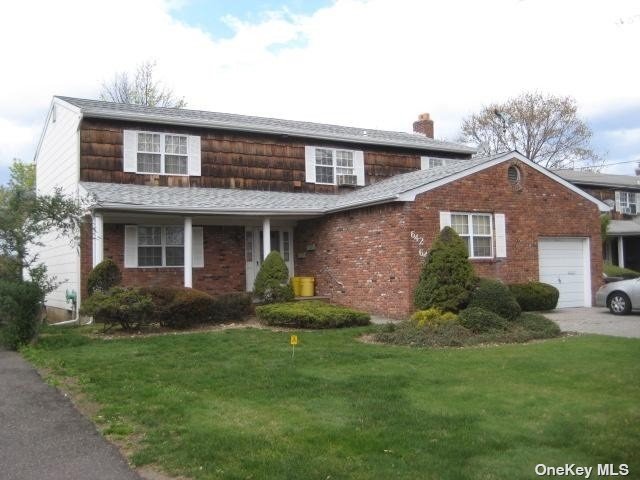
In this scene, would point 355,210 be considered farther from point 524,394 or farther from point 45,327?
point 524,394

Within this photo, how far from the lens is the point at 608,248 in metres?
30.7

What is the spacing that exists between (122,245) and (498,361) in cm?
1176

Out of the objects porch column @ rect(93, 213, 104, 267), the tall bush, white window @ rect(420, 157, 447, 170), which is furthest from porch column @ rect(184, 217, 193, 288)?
white window @ rect(420, 157, 447, 170)

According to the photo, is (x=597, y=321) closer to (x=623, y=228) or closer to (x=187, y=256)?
(x=187, y=256)

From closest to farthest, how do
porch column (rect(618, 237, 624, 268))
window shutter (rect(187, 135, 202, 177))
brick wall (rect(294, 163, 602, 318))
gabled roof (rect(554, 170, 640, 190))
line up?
brick wall (rect(294, 163, 602, 318)) < window shutter (rect(187, 135, 202, 177)) < porch column (rect(618, 237, 624, 268)) < gabled roof (rect(554, 170, 640, 190))

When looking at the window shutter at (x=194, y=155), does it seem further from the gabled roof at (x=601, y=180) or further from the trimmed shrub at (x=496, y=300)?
the gabled roof at (x=601, y=180)

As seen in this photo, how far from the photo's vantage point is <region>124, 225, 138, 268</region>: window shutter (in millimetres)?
17516

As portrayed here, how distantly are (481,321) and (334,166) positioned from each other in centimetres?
1061

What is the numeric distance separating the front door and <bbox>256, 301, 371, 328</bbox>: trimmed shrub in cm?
471

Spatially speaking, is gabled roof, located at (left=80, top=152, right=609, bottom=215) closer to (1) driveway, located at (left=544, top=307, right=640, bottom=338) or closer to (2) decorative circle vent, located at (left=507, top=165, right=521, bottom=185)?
(2) decorative circle vent, located at (left=507, top=165, right=521, bottom=185)

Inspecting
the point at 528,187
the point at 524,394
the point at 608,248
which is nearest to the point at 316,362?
the point at 524,394

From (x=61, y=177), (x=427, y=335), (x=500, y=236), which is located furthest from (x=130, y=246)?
(x=500, y=236)

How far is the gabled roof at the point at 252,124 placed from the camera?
18328 millimetres

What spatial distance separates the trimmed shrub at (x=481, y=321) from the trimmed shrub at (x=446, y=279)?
1.06 metres
